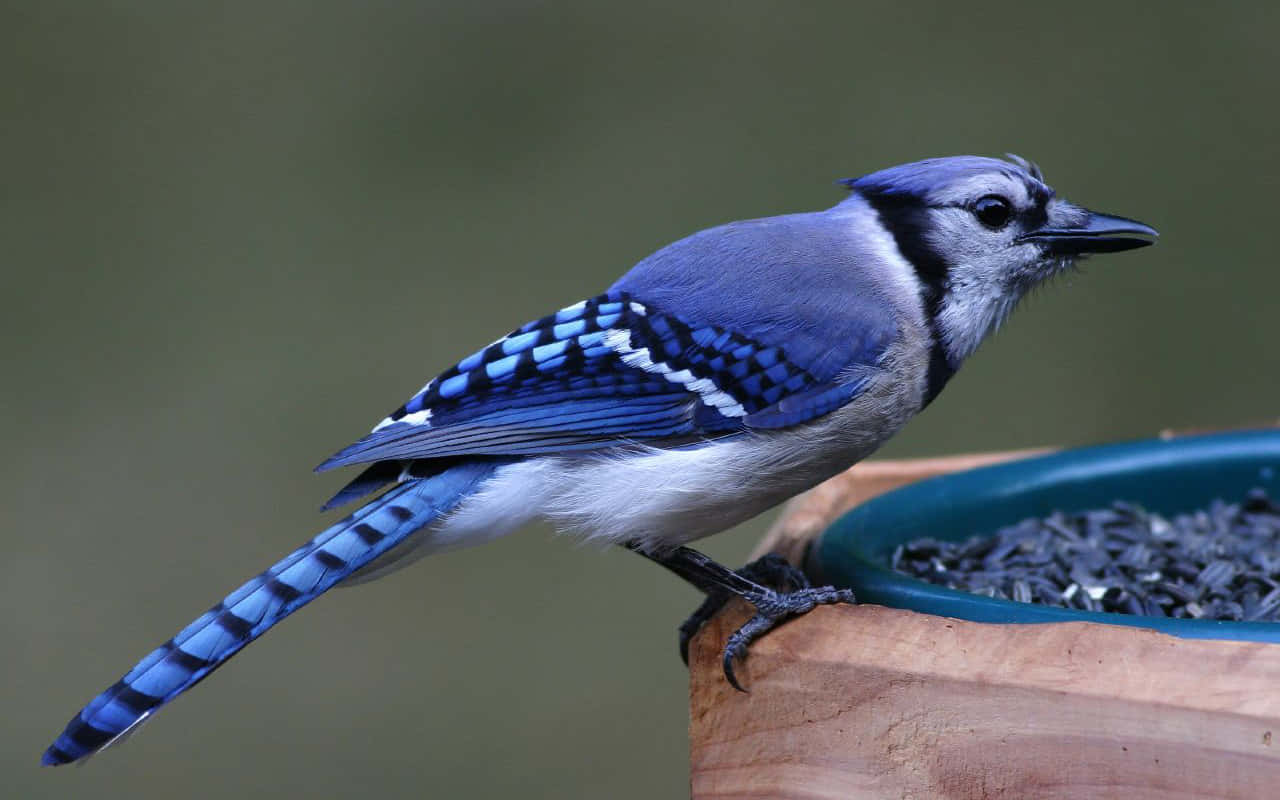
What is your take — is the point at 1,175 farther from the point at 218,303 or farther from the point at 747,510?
A: the point at 747,510

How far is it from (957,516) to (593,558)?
2.73 m

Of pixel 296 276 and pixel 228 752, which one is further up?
pixel 296 276

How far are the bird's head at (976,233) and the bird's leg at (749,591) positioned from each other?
460mm

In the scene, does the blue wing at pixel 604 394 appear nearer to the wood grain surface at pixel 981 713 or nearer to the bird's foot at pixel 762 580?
the bird's foot at pixel 762 580

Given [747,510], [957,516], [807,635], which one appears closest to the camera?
[807,635]

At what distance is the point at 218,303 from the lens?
5.42 meters

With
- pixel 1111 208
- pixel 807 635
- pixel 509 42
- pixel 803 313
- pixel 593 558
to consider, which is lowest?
pixel 593 558

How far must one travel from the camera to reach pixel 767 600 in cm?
216

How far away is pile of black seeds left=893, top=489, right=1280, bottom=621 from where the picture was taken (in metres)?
2.32

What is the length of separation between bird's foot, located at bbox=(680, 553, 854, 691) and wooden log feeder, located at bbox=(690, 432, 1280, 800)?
2cm

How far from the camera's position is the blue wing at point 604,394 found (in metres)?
2.32

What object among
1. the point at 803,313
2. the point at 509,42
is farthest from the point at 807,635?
the point at 509,42

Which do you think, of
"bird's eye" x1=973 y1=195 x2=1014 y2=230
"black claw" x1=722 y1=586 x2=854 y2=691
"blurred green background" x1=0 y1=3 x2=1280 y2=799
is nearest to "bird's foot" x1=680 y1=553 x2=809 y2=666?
"black claw" x1=722 y1=586 x2=854 y2=691

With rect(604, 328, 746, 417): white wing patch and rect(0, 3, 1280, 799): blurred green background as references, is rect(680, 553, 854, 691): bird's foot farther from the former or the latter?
rect(0, 3, 1280, 799): blurred green background
